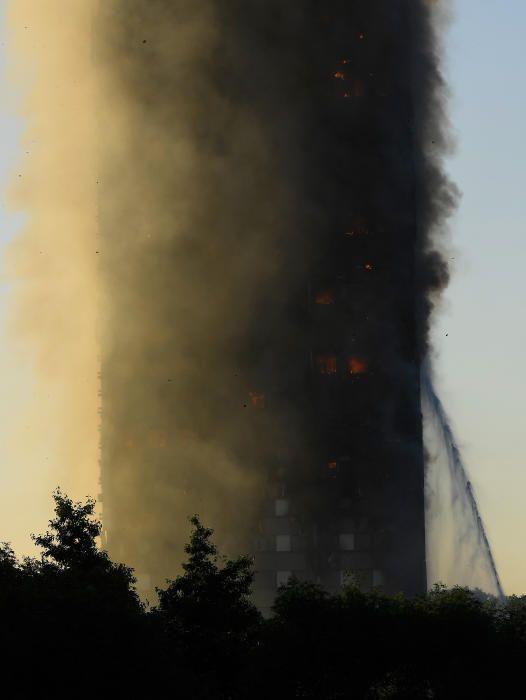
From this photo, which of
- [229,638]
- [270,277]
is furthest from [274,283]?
[229,638]

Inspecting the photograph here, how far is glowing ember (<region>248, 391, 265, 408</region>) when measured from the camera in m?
172

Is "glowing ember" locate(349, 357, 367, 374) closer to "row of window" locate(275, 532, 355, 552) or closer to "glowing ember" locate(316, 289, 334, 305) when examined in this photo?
"glowing ember" locate(316, 289, 334, 305)

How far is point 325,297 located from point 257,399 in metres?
11.2

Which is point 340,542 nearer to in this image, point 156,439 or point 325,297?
point 156,439

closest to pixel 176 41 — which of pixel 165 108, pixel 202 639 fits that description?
pixel 165 108

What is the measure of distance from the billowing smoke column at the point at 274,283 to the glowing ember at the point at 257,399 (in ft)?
0.42

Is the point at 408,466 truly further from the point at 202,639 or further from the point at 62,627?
the point at 62,627

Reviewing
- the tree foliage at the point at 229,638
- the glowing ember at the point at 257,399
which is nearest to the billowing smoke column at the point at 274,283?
the glowing ember at the point at 257,399

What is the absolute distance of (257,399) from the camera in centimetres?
17225

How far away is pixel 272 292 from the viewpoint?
174375mm

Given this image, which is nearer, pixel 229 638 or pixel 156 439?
pixel 229 638

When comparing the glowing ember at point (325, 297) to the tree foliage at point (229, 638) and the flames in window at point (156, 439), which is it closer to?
the flames in window at point (156, 439)

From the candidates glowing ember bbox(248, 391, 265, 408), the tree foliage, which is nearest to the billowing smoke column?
glowing ember bbox(248, 391, 265, 408)

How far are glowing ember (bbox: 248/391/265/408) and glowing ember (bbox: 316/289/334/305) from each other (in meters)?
10.1
